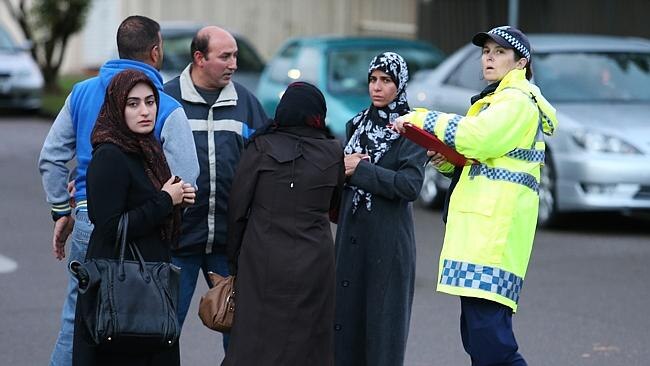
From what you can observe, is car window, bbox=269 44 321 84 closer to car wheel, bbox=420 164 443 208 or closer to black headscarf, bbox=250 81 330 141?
car wheel, bbox=420 164 443 208

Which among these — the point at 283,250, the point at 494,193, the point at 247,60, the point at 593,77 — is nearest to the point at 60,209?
the point at 283,250

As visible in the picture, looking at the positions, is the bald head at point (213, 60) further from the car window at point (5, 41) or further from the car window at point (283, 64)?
the car window at point (5, 41)

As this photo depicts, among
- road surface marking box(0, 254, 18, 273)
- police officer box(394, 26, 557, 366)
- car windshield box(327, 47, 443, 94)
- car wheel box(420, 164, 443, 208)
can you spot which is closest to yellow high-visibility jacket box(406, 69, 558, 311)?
police officer box(394, 26, 557, 366)

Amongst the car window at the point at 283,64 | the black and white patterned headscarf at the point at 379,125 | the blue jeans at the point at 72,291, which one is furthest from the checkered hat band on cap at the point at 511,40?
the car window at the point at 283,64

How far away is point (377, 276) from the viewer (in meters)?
6.63

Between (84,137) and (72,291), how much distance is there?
26.8 inches

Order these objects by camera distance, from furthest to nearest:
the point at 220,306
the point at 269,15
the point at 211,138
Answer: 1. the point at 269,15
2. the point at 211,138
3. the point at 220,306

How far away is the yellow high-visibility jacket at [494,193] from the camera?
5930 millimetres

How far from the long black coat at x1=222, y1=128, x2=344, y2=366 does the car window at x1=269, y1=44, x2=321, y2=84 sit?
1029 cm

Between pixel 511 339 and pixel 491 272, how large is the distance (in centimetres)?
31

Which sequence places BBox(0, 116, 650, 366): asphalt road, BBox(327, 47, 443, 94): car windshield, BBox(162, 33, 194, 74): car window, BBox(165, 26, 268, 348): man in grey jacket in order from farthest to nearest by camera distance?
1. BBox(162, 33, 194, 74): car window
2. BBox(327, 47, 443, 94): car windshield
3. BBox(0, 116, 650, 366): asphalt road
4. BBox(165, 26, 268, 348): man in grey jacket

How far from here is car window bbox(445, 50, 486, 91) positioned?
13.9 metres

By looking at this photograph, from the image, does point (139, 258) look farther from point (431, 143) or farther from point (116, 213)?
point (431, 143)

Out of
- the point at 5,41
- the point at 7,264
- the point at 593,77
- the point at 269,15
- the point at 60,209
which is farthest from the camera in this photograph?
the point at 269,15
